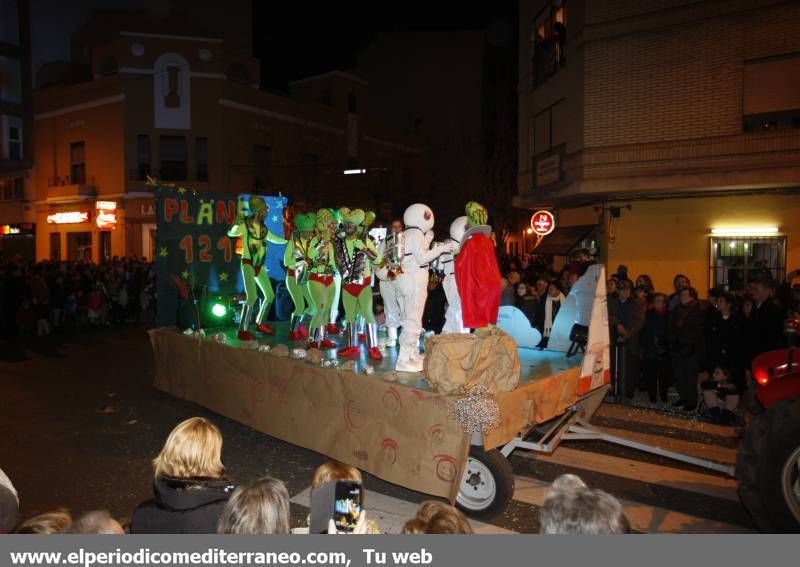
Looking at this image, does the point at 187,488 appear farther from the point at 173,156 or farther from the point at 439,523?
the point at 173,156

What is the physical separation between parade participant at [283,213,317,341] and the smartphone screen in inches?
211

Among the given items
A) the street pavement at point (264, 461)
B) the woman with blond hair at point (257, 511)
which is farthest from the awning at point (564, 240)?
the woman with blond hair at point (257, 511)

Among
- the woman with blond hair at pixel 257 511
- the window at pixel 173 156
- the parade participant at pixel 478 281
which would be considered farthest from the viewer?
the window at pixel 173 156

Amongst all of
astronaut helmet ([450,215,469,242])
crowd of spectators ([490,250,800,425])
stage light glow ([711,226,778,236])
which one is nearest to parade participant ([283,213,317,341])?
A: astronaut helmet ([450,215,469,242])

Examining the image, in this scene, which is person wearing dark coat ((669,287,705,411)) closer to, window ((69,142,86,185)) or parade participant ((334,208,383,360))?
parade participant ((334,208,383,360))

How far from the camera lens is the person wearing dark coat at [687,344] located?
8570mm

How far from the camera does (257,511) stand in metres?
2.62

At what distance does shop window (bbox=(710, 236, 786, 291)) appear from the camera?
13.8 metres

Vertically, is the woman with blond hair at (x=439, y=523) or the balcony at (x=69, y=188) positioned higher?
the balcony at (x=69, y=188)

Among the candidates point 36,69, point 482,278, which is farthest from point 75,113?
point 482,278

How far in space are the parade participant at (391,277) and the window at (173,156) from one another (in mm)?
22086

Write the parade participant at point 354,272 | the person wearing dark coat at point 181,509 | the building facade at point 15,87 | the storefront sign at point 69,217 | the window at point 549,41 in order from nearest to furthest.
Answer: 1. the person wearing dark coat at point 181,509
2. the parade participant at point 354,272
3. the window at point 549,41
4. the building facade at point 15,87
5. the storefront sign at point 69,217

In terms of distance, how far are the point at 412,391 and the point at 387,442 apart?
62 cm

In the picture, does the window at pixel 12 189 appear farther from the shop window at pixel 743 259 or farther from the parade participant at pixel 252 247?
the shop window at pixel 743 259
